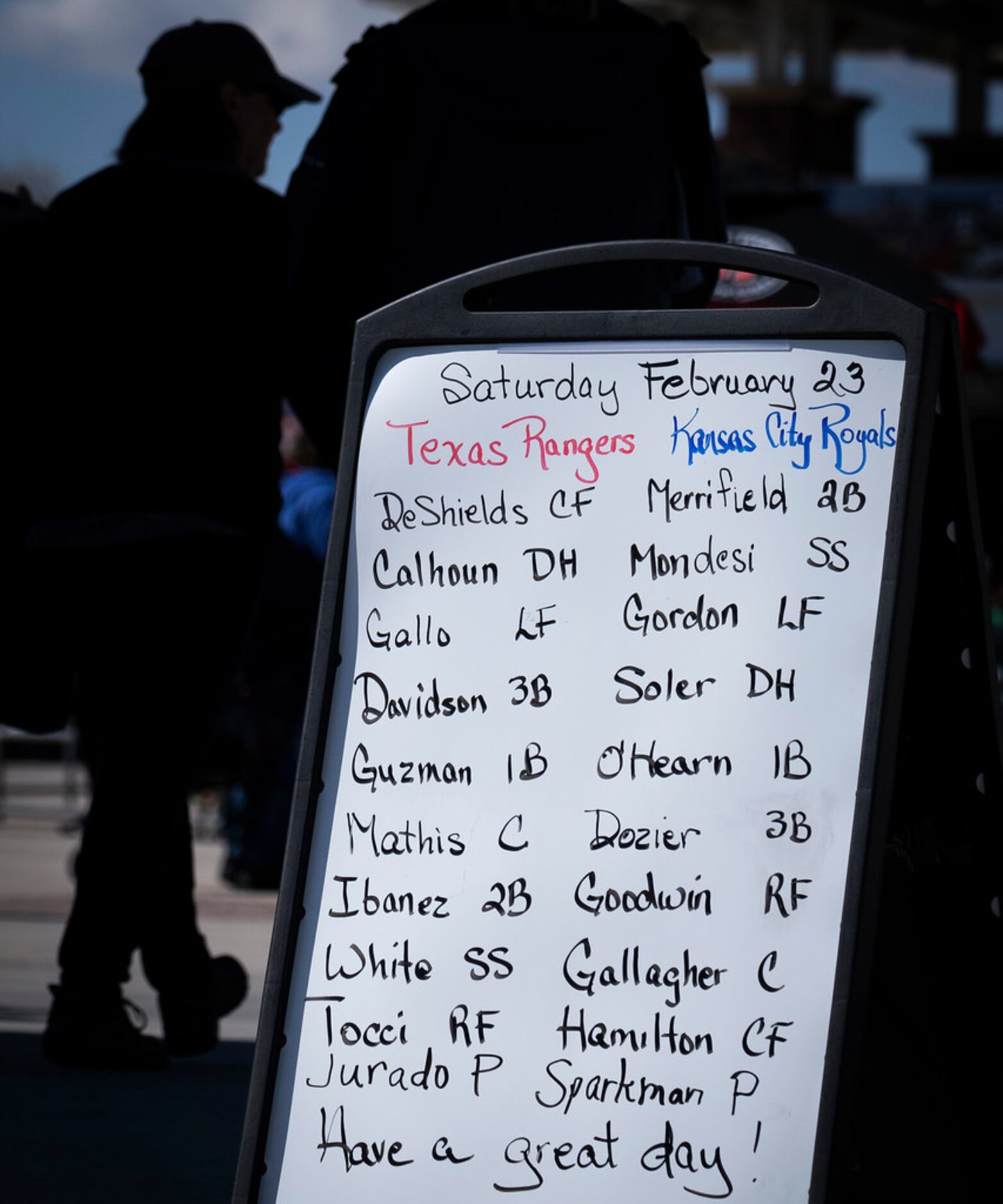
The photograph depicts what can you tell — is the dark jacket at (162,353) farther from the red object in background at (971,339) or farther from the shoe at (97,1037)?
the red object in background at (971,339)

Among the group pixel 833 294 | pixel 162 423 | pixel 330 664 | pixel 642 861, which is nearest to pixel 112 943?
pixel 162 423

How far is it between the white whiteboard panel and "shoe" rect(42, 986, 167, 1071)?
1526mm

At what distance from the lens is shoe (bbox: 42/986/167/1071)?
3.84 meters

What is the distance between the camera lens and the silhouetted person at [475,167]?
3.70 m

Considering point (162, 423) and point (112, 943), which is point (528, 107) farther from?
point (112, 943)

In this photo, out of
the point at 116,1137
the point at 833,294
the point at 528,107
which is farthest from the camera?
the point at 528,107

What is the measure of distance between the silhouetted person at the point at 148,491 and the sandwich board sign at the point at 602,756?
128 cm

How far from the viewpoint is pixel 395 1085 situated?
7.84ft

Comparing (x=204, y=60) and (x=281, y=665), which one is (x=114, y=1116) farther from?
(x=281, y=665)

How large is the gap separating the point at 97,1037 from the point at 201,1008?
0.24 metres

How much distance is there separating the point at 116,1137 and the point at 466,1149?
1.28 meters

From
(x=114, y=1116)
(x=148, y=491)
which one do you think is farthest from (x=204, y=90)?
(x=114, y=1116)

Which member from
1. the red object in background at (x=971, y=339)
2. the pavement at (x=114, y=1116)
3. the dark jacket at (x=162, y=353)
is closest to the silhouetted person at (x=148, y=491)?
the dark jacket at (x=162, y=353)

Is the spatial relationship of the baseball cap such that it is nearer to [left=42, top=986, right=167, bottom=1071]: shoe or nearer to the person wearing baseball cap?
the person wearing baseball cap
